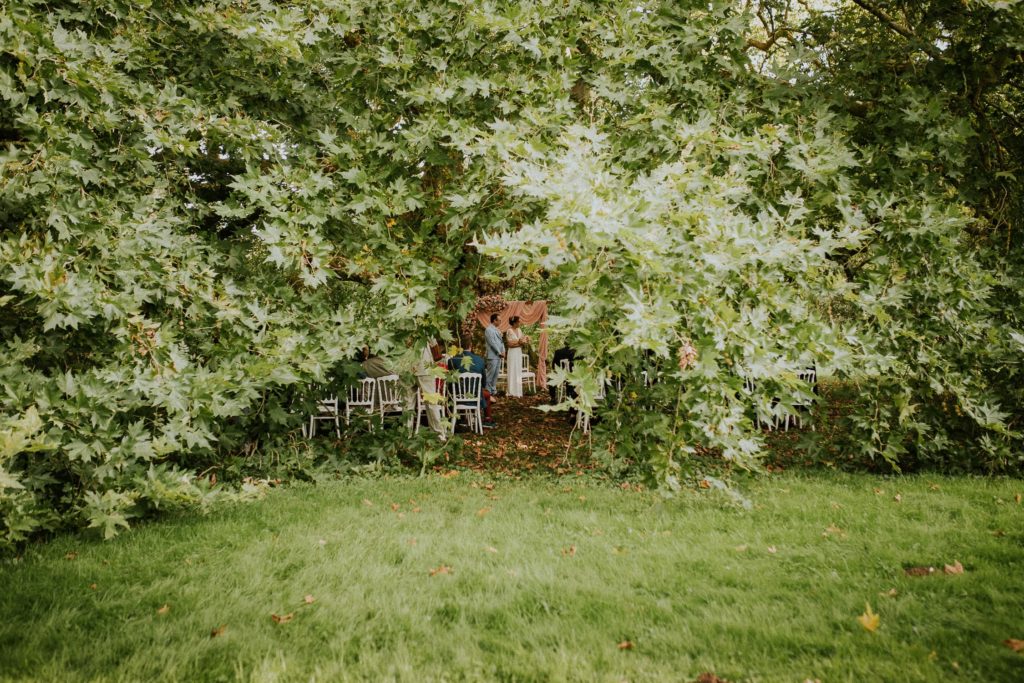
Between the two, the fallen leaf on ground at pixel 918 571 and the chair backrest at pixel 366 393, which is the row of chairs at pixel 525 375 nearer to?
the chair backrest at pixel 366 393

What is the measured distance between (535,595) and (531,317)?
1465 centimetres

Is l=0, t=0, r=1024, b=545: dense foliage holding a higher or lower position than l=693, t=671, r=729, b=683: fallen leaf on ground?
higher

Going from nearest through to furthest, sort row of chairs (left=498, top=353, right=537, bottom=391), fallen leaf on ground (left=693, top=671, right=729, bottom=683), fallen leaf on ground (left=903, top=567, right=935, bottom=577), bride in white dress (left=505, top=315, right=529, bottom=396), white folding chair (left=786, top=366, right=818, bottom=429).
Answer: fallen leaf on ground (left=693, top=671, right=729, bottom=683) → fallen leaf on ground (left=903, top=567, right=935, bottom=577) → white folding chair (left=786, top=366, right=818, bottom=429) → bride in white dress (left=505, top=315, right=529, bottom=396) → row of chairs (left=498, top=353, right=537, bottom=391)

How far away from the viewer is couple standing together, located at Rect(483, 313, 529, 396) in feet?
36.4

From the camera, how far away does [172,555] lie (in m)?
4.18

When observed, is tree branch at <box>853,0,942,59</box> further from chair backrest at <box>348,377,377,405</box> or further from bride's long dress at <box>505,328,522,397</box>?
bride's long dress at <box>505,328,522,397</box>

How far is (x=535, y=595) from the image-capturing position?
348 cm

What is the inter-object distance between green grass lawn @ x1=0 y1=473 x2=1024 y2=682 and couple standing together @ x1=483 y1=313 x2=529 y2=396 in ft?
19.2

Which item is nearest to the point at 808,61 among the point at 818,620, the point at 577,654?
the point at 818,620

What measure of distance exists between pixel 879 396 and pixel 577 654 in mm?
5023

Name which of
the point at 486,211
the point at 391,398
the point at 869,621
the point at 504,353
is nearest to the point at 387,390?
the point at 391,398

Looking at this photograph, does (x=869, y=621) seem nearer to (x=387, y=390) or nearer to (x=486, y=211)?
(x=486, y=211)

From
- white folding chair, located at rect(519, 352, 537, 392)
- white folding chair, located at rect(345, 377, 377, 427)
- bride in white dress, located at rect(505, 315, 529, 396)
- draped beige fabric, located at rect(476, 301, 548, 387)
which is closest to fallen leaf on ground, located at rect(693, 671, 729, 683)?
white folding chair, located at rect(345, 377, 377, 427)

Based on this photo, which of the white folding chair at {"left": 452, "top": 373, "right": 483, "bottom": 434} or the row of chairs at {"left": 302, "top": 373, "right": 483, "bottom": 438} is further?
the white folding chair at {"left": 452, "top": 373, "right": 483, "bottom": 434}
